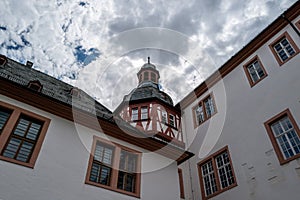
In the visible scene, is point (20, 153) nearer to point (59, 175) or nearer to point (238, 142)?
point (59, 175)

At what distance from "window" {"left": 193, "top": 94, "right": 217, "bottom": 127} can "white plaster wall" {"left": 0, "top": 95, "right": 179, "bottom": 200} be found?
5455 millimetres

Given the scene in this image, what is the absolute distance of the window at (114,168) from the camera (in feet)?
28.2

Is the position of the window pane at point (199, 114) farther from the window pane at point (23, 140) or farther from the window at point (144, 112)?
the window pane at point (23, 140)

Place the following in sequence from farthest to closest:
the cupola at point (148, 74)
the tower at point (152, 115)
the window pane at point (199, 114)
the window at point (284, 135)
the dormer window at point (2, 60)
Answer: the cupola at point (148, 74)
the window pane at point (199, 114)
the tower at point (152, 115)
the dormer window at point (2, 60)
the window at point (284, 135)

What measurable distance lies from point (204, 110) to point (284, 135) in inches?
212

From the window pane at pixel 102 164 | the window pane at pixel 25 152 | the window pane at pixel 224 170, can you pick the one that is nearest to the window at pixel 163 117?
the window pane at pixel 224 170

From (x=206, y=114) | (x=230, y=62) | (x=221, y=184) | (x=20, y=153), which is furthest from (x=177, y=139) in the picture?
(x=20, y=153)

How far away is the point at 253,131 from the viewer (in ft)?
37.9

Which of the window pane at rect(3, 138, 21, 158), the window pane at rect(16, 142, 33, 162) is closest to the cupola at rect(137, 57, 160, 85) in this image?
the window pane at rect(16, 142, 33, 162)

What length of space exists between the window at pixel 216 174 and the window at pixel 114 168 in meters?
4.41

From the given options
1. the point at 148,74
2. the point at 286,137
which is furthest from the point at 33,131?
the point at 148,74

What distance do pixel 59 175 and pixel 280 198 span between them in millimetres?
7378

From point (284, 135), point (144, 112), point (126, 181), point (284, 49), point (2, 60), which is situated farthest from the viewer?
point (144, 112)

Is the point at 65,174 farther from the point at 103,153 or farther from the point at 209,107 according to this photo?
the point at 209,107
